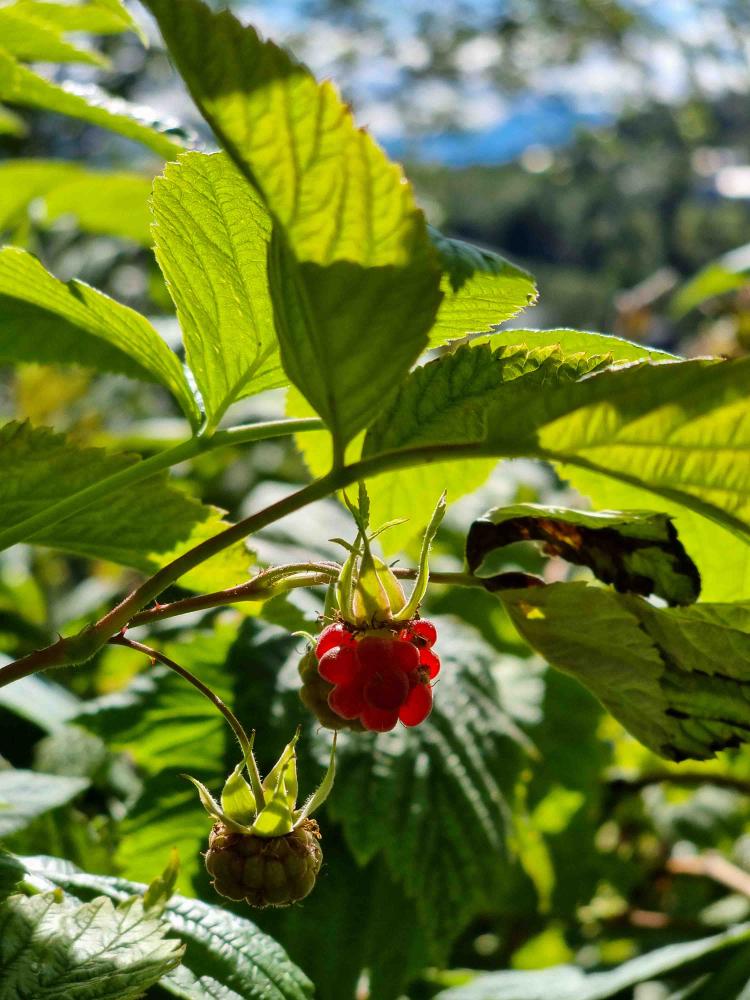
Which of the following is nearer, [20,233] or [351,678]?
[351,678]

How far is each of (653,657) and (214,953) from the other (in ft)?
0.94

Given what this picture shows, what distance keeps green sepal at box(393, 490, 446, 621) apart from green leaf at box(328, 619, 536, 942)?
40 centimetres

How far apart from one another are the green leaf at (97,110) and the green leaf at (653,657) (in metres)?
0.42

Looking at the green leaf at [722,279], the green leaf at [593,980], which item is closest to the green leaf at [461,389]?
the green leaf at [593,980]

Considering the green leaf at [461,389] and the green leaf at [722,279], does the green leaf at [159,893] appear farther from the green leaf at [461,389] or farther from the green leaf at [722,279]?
the green leaf at [722,279]

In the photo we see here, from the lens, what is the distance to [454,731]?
37.0 inches

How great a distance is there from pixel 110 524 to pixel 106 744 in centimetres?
39

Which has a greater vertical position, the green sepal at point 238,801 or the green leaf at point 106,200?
the green leaf at point 106,200

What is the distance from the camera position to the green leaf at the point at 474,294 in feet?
1.72

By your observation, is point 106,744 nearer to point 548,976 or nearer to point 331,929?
point 331,929

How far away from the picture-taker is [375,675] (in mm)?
469

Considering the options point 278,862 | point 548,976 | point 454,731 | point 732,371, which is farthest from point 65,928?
point 548,976

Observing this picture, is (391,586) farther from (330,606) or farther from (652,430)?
(652,430)

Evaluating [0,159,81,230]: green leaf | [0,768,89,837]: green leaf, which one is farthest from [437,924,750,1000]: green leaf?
[0,159,81,230]: green leaf
